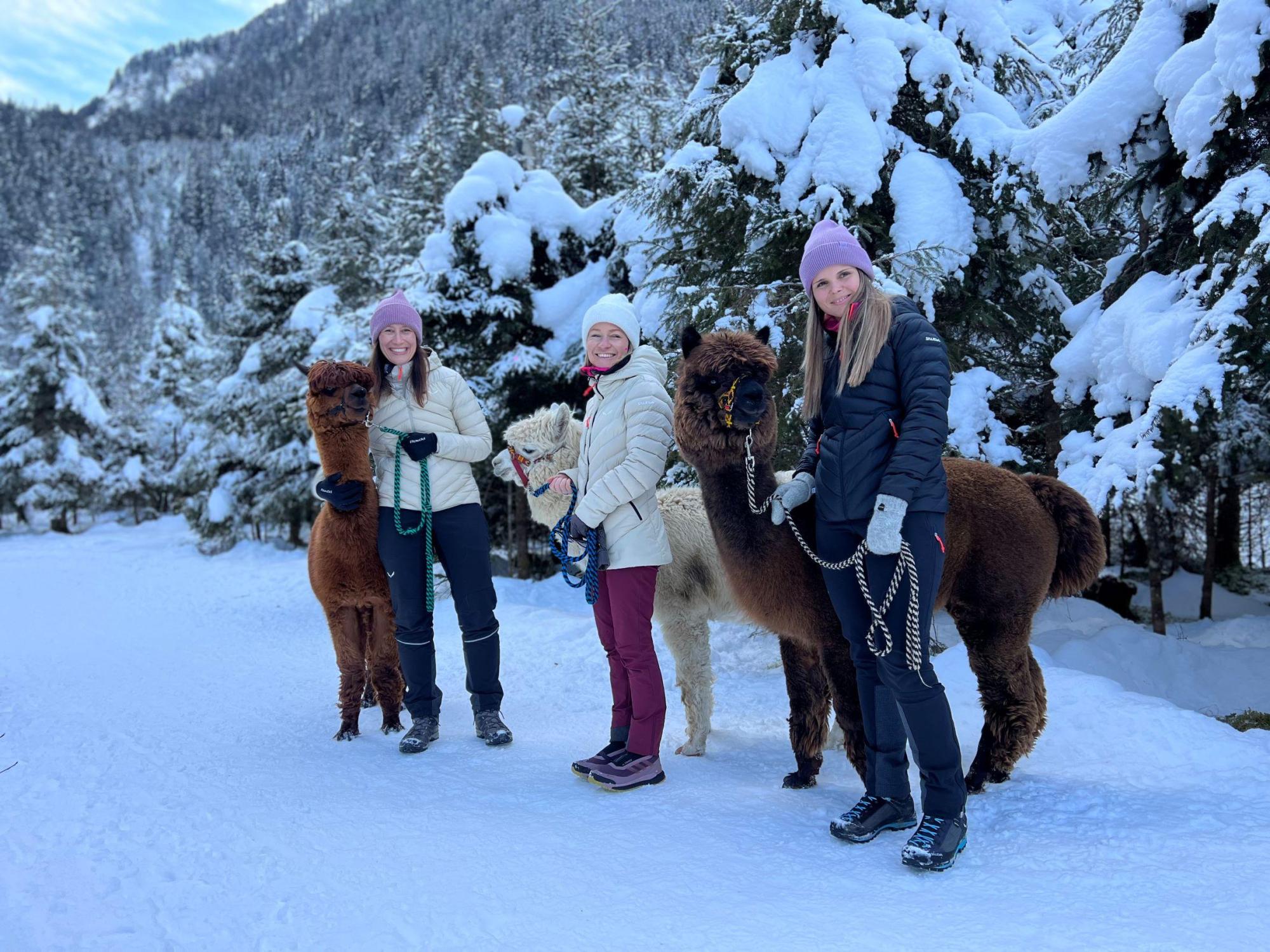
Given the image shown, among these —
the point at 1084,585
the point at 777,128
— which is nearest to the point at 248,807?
the point at 1084,585

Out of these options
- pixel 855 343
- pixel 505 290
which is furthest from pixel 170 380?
pixel 855 343

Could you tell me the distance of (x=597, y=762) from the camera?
139 inches

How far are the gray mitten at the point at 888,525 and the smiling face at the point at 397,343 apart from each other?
269 centimetres

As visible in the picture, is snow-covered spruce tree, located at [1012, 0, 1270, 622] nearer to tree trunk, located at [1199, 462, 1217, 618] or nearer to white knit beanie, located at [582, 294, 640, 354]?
white knit beanie, located at [582, 294, 640, 354]

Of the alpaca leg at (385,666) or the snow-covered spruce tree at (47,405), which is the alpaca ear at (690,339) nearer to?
the alpaca leg at (385,666)

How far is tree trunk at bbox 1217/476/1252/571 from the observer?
422 inches

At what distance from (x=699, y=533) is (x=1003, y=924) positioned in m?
2.62

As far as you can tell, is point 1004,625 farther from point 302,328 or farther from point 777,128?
point 302,328

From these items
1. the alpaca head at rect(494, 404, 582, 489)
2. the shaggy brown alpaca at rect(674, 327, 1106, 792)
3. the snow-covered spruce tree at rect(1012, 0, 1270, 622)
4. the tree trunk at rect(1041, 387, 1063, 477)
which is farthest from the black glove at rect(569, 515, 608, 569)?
the tree trunk at rect(1041, 387, 1063, 477)

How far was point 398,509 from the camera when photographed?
13.4ft

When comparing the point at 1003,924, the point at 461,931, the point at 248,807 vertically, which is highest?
the point at 1003,924

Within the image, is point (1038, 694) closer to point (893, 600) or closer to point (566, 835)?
point (893, 600)

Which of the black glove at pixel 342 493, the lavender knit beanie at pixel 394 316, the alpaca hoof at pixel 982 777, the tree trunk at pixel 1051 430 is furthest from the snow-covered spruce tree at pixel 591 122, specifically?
the alpaca hoof at pixel 982 777

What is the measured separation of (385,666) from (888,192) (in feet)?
16.7
